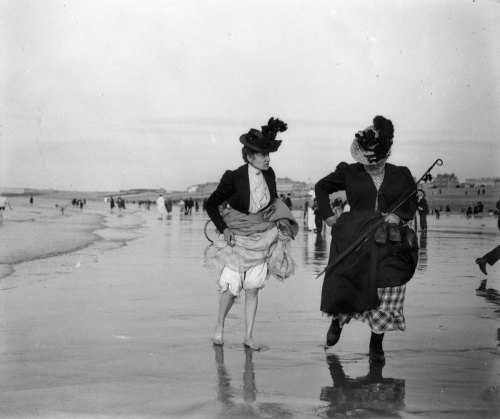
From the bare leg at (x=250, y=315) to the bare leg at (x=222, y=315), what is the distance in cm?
15

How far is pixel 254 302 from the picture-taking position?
6812 millimetres

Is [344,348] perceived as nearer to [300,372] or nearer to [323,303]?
[323,303]

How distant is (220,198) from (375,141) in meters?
1.36

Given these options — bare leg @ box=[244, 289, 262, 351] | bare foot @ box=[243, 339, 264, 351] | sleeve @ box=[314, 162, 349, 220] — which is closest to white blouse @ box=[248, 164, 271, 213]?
sleeve @ box=[314, 162, 349, 220]

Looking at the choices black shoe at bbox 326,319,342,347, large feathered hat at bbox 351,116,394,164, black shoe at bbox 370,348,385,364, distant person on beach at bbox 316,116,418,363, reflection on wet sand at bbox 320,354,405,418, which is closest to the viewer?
reflection on wet sand at bbox 320,354,405,418

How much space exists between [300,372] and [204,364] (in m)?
0.68

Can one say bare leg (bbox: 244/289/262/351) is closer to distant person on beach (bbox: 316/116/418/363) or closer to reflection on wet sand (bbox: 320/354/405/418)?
distant person on beach (bbox: 316/116/418/363)

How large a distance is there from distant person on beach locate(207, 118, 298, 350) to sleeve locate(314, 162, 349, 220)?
393 millimetres

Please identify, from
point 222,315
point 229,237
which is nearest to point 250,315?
point 222,315

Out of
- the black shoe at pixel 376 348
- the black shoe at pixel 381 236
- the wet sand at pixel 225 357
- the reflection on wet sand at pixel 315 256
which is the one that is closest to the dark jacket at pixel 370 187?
the black shoe at pixel 381 236

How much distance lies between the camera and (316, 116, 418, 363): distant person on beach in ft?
20.1

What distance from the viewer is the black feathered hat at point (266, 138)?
6691 mm

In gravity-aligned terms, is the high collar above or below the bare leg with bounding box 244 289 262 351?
above

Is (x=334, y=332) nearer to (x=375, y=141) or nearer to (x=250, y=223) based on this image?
(x=250, y=223)
